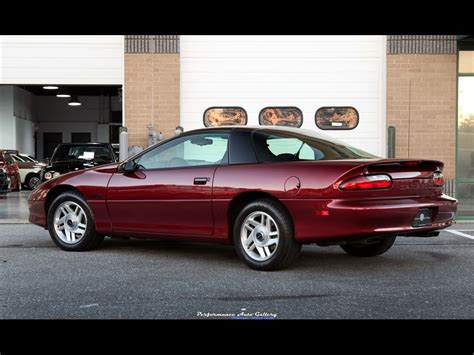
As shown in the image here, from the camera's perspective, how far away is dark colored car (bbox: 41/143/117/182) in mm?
14719

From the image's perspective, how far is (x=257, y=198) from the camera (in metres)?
6.22

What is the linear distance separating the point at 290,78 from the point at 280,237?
30.5 ft

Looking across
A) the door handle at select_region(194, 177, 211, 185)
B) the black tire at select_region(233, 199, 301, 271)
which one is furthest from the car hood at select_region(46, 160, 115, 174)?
the black tire at select_region(233, 199, 301, 271)

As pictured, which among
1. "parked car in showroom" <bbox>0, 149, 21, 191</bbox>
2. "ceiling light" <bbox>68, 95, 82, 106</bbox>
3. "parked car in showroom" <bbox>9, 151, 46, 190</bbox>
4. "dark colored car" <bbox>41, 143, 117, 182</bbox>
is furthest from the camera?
"ceiling light" <bbox>68, 95, 82, 106</bbox>

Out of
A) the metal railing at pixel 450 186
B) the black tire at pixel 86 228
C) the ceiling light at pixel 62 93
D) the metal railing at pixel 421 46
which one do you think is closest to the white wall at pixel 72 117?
the ceiling light at pixel 62 93

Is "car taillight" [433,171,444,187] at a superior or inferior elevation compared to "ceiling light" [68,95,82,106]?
inferior

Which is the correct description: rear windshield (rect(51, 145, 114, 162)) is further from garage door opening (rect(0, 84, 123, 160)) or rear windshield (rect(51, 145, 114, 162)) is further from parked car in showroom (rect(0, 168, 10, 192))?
garage door opening (rect(0, 84, 123, 160))

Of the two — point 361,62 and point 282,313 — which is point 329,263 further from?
point 361,62

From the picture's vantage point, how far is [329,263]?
263 inches

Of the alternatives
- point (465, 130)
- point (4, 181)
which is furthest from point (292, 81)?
point (4, 181)

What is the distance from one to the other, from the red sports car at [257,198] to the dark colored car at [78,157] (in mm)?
7204

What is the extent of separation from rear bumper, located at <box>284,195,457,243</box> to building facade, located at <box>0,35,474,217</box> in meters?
8.63
